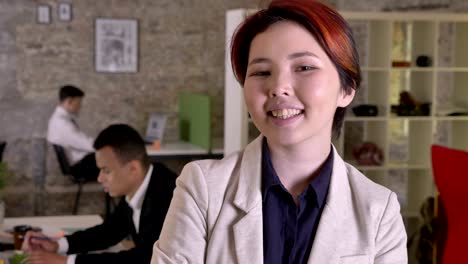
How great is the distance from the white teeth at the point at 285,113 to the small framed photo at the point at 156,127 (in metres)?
6.71

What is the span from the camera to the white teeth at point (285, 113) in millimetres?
1067

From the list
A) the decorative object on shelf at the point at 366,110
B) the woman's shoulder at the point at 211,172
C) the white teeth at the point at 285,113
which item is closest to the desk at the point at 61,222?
the decorative object on shelf at the point at 366,110

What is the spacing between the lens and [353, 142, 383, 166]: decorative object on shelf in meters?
5.89

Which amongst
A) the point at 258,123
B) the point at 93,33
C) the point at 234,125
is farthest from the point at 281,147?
the point at 93,33

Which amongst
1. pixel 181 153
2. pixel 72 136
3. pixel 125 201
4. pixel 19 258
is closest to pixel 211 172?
pixel 19 258

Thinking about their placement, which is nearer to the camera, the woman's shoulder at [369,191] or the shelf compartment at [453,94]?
the woman's shoulder at [369,191]

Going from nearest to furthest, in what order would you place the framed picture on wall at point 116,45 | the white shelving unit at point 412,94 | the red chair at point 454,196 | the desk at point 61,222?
1. the desk at point 61,222
2. the red chair at point 454,196
3. the white shelving unit at point 412,94
4. the framed picture on wall at point 116,45

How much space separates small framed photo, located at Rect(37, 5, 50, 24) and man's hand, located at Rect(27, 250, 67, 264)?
216 inches

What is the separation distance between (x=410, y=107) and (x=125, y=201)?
298cm

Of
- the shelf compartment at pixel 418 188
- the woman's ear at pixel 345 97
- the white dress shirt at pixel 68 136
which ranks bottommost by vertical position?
the shelf compartment at pixel 418 188

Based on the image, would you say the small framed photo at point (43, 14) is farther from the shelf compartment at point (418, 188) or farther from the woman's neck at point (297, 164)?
the woman's neck at point (297, 164)

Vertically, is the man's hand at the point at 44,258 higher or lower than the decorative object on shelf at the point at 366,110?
lower

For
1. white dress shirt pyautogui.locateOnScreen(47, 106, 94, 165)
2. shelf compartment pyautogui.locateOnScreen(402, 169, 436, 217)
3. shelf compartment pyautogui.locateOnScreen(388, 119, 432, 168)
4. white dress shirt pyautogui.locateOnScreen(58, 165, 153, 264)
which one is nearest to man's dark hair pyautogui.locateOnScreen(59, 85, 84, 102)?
white dress shirt pyautogui.locateOnScreen(47, 106, 94, 165)

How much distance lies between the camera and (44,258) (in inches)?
119
